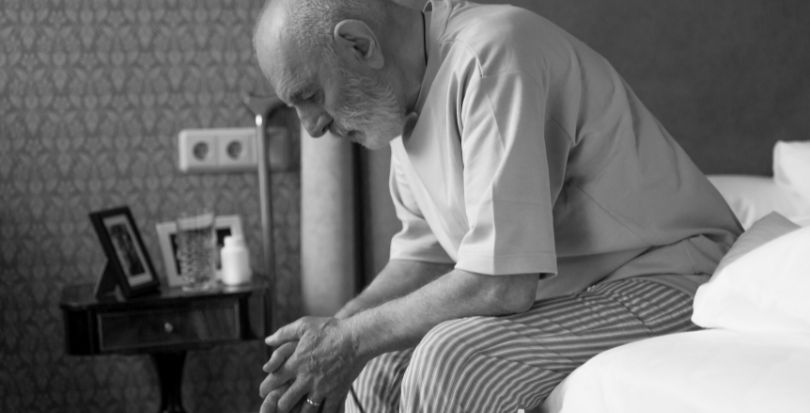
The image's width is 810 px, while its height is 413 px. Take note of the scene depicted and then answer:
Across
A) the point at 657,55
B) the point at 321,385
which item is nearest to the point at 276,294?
the point at 657,55

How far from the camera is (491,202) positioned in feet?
5.00

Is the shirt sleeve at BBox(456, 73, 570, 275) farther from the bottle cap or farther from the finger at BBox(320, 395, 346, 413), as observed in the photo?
the bottle cap

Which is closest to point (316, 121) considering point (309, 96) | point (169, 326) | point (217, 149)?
point (309, 96)

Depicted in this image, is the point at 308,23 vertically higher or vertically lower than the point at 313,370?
higher

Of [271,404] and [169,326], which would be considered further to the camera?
[169,326]

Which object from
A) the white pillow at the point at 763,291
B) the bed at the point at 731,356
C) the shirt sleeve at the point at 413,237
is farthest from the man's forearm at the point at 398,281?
the white pillow at the point at 763,291

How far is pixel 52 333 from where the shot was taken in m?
2.70

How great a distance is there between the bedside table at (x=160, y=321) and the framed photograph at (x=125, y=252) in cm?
3

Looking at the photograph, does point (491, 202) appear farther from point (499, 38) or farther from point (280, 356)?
point (280, 356)

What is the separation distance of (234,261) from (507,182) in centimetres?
115

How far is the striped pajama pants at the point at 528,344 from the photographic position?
1448mm

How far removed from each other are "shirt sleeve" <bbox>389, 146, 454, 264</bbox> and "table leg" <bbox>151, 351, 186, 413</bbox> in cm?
76

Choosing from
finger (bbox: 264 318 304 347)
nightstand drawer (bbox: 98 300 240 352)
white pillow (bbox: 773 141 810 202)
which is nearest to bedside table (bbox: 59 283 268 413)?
nightstand drawer (bbox: 98 300 240 352)

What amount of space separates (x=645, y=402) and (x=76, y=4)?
184cm
